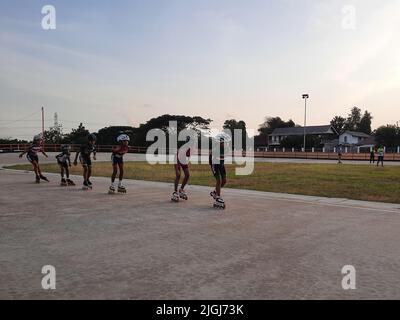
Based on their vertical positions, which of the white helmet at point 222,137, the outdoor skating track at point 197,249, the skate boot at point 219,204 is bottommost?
the outdoor skating track at point 197,249

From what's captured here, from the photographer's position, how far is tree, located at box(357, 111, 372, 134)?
135m

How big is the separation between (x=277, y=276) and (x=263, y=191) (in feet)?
29.8

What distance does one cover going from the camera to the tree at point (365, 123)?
135 metres

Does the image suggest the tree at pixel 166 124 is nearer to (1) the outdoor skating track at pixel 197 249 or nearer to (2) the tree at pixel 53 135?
(2) the tree at pixel 53 135

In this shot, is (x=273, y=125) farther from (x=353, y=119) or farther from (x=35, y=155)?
(x=35, y=155)

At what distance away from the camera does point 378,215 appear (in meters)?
9.15

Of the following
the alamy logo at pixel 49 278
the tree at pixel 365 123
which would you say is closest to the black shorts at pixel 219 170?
the alamy logo at pixel 49 278

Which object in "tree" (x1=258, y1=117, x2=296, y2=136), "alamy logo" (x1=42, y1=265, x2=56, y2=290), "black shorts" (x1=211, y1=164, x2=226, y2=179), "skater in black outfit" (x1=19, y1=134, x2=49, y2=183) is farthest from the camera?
"tree" (x1=258, y1=117, x2=296, y2=136)

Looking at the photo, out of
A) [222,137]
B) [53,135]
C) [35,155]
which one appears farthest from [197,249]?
[53,135]

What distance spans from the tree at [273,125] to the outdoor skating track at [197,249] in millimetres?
116192

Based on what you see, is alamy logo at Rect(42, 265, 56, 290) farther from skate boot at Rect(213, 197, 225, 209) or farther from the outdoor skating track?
skate boot at Rect(213, 197, 225, 209)

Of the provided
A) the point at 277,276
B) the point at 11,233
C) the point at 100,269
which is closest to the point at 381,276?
the point at 277,276

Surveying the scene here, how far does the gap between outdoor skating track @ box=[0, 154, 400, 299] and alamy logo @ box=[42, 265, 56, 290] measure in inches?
2.8

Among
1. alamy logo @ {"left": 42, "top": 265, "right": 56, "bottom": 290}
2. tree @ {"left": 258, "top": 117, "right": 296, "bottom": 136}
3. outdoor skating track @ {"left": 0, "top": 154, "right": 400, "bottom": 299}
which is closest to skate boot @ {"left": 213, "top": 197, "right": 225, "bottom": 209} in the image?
outdoor skating track @ {"left": 0, "top": 154, "right": 400, "bottom": 299}
